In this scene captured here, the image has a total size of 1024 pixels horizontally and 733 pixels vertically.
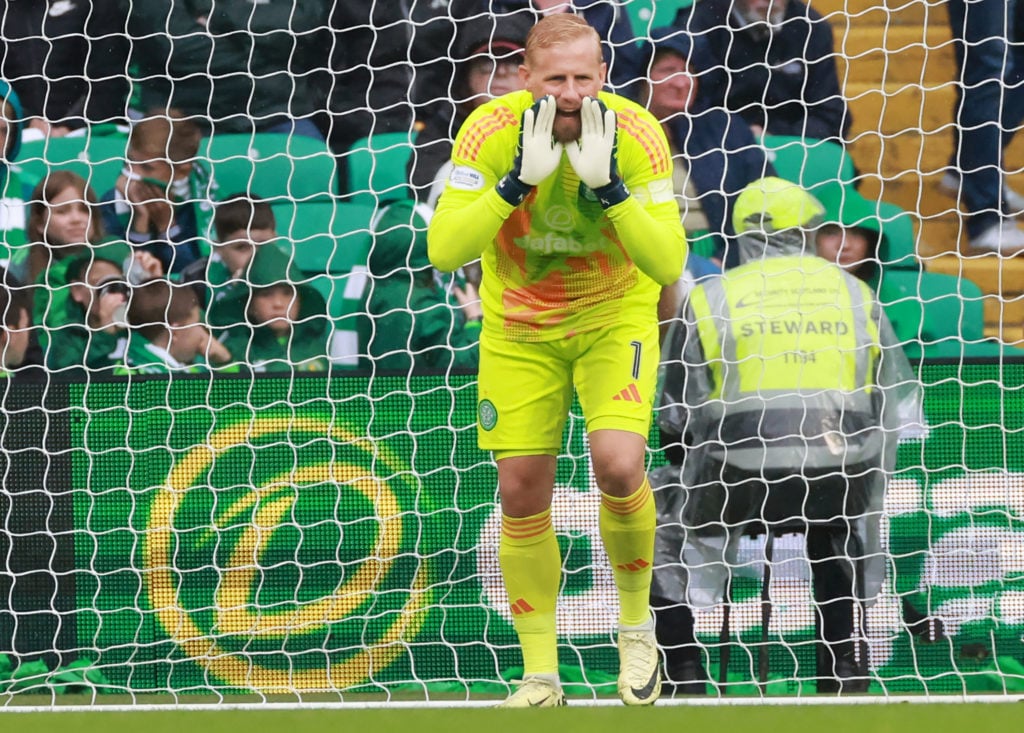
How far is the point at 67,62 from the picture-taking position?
498 centimetres

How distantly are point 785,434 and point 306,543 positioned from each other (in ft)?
5.32

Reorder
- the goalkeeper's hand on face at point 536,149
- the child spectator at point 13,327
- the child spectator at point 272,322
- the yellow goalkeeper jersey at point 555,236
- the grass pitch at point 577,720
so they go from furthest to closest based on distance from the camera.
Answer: the child spectator at point 272,322, the child spectator at point 13,327, the yellow goalkeeper jersey at point 555,236, the goalkeeper's hand on face at point 536,149, the grass pitch at point 577,720

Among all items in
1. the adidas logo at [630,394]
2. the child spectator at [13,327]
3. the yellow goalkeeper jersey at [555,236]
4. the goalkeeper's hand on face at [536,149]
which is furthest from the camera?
the child spectator at [13,327]

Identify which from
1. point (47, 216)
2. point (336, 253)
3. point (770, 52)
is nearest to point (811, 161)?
point (770, 52)

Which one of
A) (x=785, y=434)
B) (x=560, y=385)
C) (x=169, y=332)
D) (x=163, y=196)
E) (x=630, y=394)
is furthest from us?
(x=163, y=196)

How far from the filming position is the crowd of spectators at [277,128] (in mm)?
4918

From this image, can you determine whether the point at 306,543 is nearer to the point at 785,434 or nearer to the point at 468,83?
the point at 785,434

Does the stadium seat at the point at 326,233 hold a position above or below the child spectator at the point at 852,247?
below

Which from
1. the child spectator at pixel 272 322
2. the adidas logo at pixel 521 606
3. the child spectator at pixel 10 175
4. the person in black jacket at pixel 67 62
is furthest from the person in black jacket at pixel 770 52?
the child spectator at pixel 10 175

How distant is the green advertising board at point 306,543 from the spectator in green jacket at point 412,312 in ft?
0.76

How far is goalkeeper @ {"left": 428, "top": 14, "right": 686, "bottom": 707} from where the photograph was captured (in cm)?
320

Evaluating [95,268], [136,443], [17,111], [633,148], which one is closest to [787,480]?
[633,148]

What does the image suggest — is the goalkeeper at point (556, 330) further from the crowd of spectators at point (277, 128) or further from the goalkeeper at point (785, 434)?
the crowd of spectators at point (277, 128)

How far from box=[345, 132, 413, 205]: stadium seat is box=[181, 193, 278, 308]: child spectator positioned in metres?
0.37
